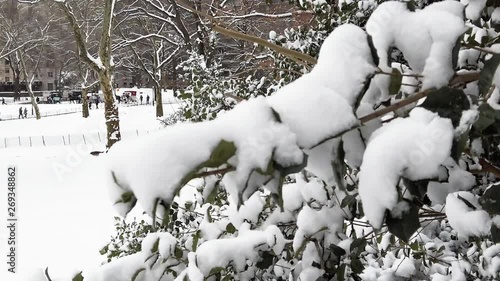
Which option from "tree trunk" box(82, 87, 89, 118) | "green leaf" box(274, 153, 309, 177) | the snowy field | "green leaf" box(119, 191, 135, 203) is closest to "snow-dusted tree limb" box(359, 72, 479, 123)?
"green leaf" box(274, 153, 309, 177)

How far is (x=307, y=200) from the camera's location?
1311mm

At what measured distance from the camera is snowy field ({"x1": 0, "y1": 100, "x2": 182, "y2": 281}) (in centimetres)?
823

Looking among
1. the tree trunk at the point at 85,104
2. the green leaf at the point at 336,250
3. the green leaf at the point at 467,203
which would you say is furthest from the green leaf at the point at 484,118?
the tree trunk at the point at 85,104

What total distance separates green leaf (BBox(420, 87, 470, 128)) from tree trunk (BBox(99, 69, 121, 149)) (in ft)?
47.7

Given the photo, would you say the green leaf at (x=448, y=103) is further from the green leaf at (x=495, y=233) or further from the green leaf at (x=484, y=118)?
the green leaf at (x=495, y=233)

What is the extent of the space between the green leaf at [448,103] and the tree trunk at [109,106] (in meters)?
14.5

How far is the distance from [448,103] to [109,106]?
15207 millimetres

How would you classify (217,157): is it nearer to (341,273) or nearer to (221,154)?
(221,154)

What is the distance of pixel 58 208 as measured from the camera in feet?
37.6

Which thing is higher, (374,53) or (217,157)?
(374,53)

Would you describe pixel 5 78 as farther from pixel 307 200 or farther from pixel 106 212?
pixel 307 200

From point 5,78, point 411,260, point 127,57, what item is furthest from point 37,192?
point 5,78

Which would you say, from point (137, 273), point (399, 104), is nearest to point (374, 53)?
point (399, 104)

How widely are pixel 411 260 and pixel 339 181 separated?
1.64 m
